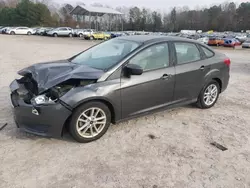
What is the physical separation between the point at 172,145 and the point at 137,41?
1.85 metres

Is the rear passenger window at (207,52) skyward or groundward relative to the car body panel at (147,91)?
skyward

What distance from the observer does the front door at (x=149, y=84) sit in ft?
12.6

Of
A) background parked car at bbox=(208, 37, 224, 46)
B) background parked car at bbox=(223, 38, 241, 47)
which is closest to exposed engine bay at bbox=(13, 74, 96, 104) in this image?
background parked car at bbox=(223, 38, 241, 47)

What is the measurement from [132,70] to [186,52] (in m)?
1.49

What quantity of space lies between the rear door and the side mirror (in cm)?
94

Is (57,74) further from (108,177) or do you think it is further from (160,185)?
(160,185)

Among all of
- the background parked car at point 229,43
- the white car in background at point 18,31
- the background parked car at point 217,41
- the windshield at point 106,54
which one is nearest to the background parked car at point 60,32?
the white car in background at point 18,31

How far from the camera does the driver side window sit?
156 inches

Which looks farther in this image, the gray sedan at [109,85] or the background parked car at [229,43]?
the background parked car at [229,43]

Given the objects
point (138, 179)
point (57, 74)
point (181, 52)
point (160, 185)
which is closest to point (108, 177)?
point (138, 179)

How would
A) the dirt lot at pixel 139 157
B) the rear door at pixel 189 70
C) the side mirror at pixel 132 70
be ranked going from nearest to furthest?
the dirt lot at pixel 139 157
the side mirror at pixel 132 70
the rear door at pixel 189 70

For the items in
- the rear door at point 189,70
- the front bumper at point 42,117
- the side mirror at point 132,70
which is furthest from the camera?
the rear door at point 189,70

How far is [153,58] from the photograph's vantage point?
4.13 metres

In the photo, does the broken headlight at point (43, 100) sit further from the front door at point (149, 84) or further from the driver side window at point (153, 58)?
the driver side window at point (153, 58)
